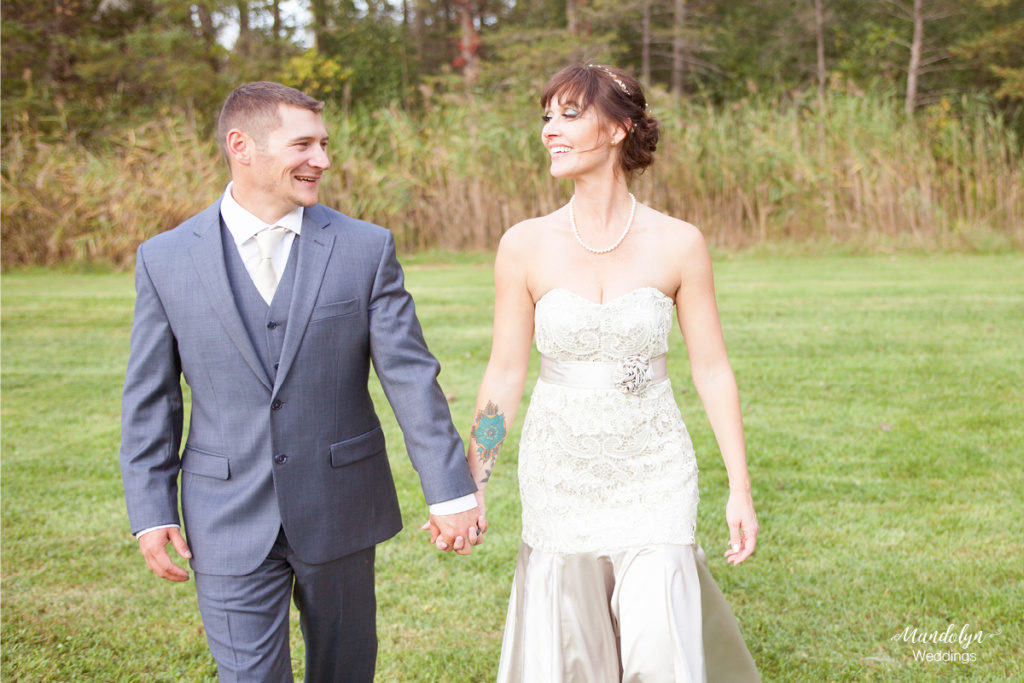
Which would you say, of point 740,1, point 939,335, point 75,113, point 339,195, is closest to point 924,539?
point 939,335

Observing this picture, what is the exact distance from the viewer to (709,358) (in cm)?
300

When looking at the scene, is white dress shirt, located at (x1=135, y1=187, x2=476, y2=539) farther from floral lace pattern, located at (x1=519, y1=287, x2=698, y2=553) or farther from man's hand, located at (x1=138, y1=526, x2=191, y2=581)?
man's hand, located at (x1=138, y1=526, x2=191, y2=581)

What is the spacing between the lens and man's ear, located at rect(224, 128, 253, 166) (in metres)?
2.69

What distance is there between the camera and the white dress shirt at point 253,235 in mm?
2734

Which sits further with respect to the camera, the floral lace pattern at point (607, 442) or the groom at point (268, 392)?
the floral lace pattern at point (607, 442)

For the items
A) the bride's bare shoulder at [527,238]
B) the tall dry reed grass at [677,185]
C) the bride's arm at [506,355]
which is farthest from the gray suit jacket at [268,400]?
the tall dry reed grass at [677,185]

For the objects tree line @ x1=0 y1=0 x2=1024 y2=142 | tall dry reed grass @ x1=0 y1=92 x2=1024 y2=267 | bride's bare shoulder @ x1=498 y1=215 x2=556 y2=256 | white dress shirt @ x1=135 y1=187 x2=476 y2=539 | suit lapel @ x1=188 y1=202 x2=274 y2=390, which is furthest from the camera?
tree line @ x1=0 y1=0 x2=1024 y2=142

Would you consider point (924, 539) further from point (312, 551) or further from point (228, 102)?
point (228, 102)

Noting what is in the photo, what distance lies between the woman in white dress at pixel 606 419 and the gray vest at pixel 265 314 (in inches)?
28.2

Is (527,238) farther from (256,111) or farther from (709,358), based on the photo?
(256,111)

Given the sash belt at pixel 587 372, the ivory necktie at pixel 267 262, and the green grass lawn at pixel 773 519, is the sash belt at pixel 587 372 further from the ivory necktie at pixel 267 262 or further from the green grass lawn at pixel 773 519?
the green grass lawn at pixel 773 519

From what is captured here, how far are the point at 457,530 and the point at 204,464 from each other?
0.73 m

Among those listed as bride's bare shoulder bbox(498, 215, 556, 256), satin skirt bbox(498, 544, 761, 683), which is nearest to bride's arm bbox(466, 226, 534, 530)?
bride's bare shoulder bbox(498, 215, 556, 256)

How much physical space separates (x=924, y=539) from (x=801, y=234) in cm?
1130
